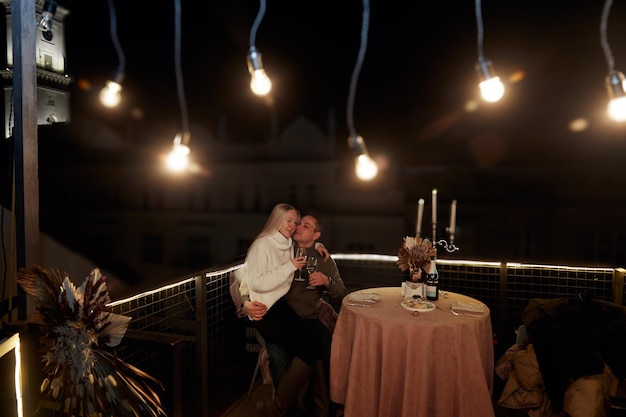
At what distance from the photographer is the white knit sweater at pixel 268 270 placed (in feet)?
10.1

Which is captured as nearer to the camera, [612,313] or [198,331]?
[612,313]

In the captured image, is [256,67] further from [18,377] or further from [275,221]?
[18,377]

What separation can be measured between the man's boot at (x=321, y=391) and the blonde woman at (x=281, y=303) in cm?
8

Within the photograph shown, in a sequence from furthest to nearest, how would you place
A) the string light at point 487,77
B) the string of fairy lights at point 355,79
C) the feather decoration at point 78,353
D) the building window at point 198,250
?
the building window at point 198,250 → the string light at point 487,77 → the string of fairy lights at point 355,79 → the feather decoration at point 78,353

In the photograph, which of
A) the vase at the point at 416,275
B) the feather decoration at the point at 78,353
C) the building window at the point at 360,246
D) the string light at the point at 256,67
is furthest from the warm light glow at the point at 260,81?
the building window at the point at 360,246

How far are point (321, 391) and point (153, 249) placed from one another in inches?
1665

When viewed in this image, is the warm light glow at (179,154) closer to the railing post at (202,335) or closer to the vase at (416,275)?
the railing post at (202,335)

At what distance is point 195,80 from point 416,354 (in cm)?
3473

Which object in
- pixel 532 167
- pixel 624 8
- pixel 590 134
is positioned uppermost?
pixel 624 8

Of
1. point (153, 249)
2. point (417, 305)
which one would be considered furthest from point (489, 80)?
point (153, 249)

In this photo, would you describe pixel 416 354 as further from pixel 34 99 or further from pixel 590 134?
pixel 590 134

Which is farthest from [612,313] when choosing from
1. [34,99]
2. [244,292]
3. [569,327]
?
[34,99]

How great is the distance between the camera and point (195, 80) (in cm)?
3416

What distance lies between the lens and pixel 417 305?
2867 mm
